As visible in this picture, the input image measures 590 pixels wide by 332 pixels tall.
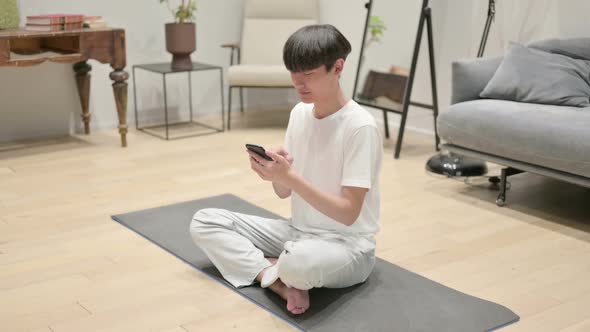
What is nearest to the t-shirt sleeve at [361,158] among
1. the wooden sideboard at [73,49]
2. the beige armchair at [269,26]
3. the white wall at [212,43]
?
the white wall at [212,43]

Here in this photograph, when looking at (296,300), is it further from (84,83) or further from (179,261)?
(84,83)

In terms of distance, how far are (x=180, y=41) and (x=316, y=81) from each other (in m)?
2.58

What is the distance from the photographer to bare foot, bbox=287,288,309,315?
6.82 feet

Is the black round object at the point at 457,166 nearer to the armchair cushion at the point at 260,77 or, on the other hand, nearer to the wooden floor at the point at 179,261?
the wooden floor at the point at 179,261

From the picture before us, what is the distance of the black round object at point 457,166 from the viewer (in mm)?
3584

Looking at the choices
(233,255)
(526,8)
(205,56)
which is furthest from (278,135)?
(233,255)

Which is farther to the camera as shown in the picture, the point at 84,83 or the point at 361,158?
the point at 84,83

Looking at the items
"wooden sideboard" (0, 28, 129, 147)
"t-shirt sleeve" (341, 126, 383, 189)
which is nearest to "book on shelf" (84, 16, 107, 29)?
"wooden sideboard" (0, 28, 129, 147)

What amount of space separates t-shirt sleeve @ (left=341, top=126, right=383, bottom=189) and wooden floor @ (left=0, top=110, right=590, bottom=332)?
1.47ft

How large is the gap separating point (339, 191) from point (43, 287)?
981 mm

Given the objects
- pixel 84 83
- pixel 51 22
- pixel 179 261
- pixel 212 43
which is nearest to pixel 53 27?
pixel 51 22

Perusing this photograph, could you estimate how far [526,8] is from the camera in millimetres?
3926

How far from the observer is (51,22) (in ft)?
12.6

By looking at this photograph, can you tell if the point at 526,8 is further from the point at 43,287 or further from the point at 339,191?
the point at 43,287
